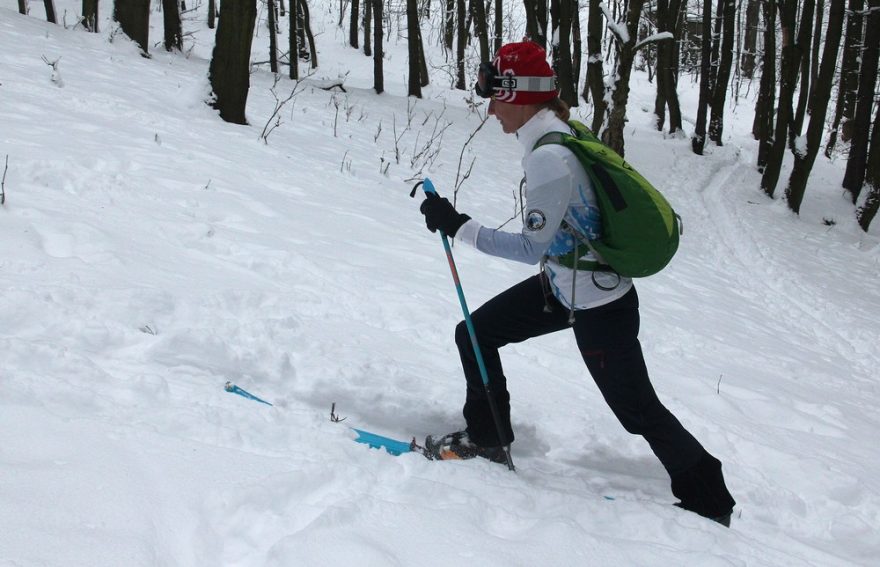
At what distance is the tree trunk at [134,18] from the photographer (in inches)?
466

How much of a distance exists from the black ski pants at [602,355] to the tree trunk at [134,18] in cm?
1083

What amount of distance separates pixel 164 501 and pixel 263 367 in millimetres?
1505

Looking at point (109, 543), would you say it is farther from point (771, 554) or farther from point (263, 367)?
point (771, 554)

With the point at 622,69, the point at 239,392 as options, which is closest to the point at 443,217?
the point at 239,392

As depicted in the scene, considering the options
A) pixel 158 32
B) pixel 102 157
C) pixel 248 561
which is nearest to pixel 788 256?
pixel 102 157

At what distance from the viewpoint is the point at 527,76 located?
2820 millimetres

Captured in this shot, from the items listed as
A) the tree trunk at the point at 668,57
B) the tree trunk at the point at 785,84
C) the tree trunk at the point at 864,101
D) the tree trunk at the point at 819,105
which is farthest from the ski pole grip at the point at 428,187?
the tree trunk at the point at 668,57

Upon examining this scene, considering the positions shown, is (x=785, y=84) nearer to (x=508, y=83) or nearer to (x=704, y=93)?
(x=704, y=93)

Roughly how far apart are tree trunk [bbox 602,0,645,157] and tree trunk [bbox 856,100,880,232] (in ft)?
15.9

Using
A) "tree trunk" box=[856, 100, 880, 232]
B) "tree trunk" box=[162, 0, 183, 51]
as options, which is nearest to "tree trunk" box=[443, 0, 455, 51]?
"tree trunk" box=[162, 0, 183, 51]

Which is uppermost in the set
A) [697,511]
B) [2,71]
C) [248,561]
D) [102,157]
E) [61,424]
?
[2,71]

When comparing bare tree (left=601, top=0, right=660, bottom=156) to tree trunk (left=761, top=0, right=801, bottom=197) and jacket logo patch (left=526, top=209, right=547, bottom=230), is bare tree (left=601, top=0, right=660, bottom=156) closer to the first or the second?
tree trunk (left=761, top=0, right=801, bottom=197)

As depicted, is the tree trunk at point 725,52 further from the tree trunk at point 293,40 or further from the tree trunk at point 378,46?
the tree trunk at point 293,40

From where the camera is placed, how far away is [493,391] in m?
3.32
